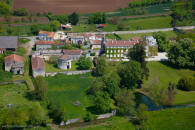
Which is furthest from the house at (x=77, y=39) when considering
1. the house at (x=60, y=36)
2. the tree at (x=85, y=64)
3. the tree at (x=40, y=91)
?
the tree at (x=40, y=91)

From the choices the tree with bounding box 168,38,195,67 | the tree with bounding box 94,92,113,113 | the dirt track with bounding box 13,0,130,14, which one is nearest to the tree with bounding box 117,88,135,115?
the tree with bounding box 94,92,113,113

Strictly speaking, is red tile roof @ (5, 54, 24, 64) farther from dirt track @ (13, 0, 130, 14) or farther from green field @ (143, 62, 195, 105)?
dirt track @ (13, 0, 130, 14)

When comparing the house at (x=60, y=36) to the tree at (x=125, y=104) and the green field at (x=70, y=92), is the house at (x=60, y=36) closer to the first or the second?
the green field at (x=70, y=92)

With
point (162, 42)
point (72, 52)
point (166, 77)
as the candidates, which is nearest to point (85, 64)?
point (72, 52)

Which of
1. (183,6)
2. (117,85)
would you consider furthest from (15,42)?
(183,6)

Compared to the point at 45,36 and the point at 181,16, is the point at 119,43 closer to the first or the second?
the point at 45,36

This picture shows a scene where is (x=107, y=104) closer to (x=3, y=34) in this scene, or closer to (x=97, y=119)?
(x=97, y=119)
